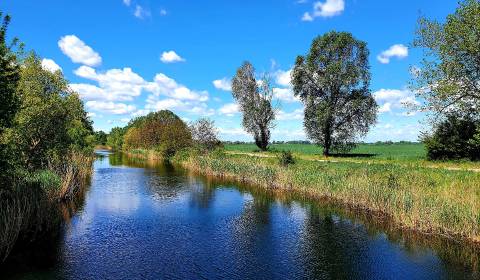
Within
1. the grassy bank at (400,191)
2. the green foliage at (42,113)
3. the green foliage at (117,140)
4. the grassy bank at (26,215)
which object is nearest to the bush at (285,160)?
the grassy bank at (400,191)

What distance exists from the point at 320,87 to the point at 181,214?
3431cm

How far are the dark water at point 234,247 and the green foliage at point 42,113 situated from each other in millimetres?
5215

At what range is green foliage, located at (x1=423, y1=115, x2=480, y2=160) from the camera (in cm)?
3988

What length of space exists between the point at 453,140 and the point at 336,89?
57.4 feet

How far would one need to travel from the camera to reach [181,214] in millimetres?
Result: 26328

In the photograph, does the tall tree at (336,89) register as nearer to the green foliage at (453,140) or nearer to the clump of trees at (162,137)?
the green foliage at (453,140)

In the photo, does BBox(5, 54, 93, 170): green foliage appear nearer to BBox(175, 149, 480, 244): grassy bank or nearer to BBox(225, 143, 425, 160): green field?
BBox(175, 149, 480, 244): grassy bank

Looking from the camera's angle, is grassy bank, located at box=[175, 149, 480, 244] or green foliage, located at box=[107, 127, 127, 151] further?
green foliage, located at box=[107, 127, 127, 151]

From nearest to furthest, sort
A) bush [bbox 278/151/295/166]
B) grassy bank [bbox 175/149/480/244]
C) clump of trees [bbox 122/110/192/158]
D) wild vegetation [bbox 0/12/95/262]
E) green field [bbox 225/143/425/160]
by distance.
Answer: wild vegetation [bbox 0/12/95/262]
grassy bank [bbox 175/149/480/244]
bush [bbox 278/151/295/166]
green field [bbox 225/143/425/160]
clump of trees [bbox 122/110/192/158]

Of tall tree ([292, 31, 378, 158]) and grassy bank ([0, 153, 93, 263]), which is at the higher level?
tall tree ([292, 31, 378, 158])

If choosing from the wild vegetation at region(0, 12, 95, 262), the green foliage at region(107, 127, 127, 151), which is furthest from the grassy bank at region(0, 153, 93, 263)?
the green foliage at region(107, 127, 127, 151)

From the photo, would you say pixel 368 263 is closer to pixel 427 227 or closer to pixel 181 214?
pixel 427 227

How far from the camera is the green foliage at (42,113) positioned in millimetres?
25672

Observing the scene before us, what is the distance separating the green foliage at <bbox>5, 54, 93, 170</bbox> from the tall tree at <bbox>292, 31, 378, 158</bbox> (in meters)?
33.9
